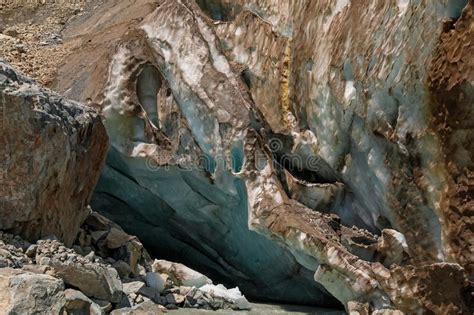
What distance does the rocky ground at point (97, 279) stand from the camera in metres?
5.79

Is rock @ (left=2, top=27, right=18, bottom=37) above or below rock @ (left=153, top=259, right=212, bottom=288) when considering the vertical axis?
above

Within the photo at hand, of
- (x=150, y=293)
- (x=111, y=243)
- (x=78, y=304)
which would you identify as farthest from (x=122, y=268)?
(x=78, y=304)

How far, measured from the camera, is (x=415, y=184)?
7.70 meters

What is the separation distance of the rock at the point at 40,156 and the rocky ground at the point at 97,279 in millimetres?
240

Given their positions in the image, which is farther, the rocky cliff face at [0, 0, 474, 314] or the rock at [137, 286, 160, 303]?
the rock at [137, 286, 160, 303]

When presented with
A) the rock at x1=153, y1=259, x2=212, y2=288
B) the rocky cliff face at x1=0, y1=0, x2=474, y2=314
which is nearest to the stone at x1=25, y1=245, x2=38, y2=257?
the rock at x1=153, y1=259, x2=212, y2=288

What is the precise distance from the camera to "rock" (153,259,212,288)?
29.7 ft

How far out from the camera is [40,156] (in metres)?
7.21

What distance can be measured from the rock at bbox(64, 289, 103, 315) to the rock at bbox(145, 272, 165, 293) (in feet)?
6.49

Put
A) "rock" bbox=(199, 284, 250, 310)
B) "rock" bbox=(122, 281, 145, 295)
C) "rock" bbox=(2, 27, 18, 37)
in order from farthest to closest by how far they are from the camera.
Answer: "rock" bbox=(2, 27, 18, 37) < "rock" bbox=(199, 284, 250, 310) < "rock" bbox=(122, 281, 145, 295)

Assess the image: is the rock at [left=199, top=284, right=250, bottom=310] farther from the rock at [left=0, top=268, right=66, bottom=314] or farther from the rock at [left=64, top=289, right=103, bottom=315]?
the rock at [left=0, top=268, right=66, bottom=314]

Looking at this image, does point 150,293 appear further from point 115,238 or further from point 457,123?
point 457,123

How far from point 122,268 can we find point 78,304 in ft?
7.10

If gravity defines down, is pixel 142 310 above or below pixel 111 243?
below
